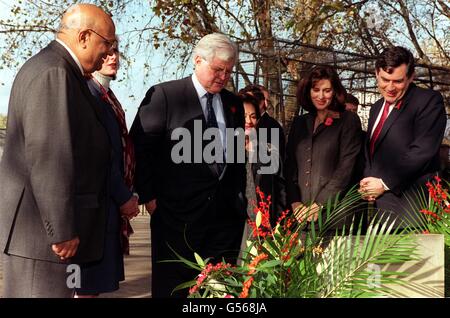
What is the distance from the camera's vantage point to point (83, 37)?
325 cm

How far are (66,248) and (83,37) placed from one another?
0.95 m

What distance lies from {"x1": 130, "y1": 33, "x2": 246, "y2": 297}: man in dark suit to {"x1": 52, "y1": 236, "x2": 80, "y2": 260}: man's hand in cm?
121

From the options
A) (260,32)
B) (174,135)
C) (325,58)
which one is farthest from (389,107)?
(260,32)

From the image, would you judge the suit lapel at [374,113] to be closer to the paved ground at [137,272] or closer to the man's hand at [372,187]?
the man's hand at [372,187]

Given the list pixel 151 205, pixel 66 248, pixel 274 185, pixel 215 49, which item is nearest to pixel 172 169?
pixel 151 205

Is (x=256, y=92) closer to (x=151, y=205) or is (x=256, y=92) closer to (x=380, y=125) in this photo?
(x=380, y=125)

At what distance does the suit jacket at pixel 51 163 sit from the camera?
9.65 feet

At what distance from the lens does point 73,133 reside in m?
3.01

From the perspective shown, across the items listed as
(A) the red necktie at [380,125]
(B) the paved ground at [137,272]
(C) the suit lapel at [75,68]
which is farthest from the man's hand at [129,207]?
(B) the paved ground at [137,272]

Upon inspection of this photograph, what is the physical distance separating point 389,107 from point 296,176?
783 millimetres

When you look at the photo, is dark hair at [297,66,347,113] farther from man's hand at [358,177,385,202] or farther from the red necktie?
man's hand at [358,177,385,202]

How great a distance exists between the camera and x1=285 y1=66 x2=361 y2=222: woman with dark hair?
480 cm

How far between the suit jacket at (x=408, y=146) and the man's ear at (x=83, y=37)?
2137 millimetres

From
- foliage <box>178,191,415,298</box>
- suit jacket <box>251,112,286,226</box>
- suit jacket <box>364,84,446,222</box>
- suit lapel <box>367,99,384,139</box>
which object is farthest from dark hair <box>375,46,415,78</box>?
foliage <box>178,191,415,298</box>
